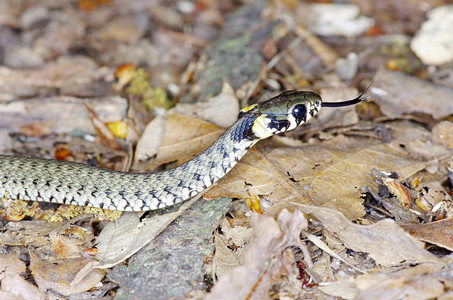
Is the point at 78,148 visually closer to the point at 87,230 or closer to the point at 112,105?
the point at 112,105

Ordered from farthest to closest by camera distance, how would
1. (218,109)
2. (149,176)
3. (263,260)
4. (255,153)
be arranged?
(218,109) < (255,153) < (149,176) < (263,260)

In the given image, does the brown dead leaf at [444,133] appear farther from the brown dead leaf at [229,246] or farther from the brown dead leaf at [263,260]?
the brown dead leaf at [229,246]

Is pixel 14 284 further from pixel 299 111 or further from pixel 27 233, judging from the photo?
pixel 299 111

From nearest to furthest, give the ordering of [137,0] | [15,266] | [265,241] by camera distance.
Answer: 1. [265,241]
2. [15,266]
3. [137,0]

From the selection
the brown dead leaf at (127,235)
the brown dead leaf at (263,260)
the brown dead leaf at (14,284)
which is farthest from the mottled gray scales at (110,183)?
the brown dead leaf at (263,260)

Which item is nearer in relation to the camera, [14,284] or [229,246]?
[14,284]

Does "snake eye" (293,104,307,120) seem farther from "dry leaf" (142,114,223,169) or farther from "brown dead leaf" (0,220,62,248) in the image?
"brown dead leaf" (0,220,62,248)

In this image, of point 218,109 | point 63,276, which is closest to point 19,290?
point 63,276

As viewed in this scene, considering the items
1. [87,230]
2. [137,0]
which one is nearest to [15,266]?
[87,230]
